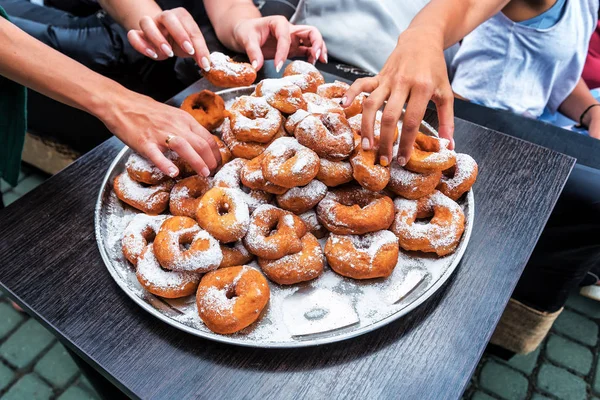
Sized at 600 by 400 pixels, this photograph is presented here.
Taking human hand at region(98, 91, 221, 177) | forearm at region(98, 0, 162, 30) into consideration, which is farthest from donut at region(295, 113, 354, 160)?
forearm at region(98, 0, 162, 30)

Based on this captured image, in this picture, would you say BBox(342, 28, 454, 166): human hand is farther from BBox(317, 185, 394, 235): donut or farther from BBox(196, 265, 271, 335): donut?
BBox(196, 265, 271, 335): donut

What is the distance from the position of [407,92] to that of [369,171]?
0.24 m

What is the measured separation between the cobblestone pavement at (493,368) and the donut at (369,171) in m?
1.11

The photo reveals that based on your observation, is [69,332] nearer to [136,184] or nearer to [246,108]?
[136,184]

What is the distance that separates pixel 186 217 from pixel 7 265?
423mm

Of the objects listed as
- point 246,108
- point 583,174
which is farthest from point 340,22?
point 583,174

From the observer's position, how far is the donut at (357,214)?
0.95m

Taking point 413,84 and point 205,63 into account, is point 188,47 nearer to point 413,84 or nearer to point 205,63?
point 205,63

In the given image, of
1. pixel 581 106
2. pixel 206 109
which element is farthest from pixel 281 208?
pixel 581 106

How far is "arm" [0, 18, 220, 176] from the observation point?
1.05 m

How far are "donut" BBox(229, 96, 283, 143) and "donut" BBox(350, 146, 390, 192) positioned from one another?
204 mm

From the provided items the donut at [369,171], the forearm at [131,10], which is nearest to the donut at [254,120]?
the donut at [369,171]

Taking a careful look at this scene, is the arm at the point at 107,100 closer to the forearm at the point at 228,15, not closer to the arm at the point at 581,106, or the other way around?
→ the forearm at the point at 228,15

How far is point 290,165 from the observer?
0.94 m
